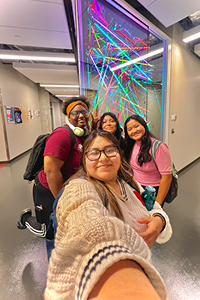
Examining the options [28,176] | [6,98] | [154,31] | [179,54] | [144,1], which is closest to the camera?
[28,176]

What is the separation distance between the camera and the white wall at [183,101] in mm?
3369

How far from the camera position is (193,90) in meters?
4.29

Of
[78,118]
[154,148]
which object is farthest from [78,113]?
[154,148]

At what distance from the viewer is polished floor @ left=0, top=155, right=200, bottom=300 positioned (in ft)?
4.50

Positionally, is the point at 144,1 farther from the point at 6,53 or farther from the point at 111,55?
the point at 6,53

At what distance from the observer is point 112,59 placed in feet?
7.00

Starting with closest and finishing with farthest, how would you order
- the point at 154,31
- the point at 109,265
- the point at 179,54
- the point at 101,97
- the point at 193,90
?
the point at 109,265 < the point at 101,97 < the point at 154,31 < the point at 179,54 < the point at 193,90

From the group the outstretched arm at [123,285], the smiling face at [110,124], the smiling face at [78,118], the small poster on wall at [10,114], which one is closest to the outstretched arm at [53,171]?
the smiling face at [78,118]

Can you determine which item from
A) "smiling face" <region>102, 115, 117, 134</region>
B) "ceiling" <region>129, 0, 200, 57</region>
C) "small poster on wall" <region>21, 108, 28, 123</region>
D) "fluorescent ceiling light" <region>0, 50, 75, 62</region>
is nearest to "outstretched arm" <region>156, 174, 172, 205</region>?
"smiling face" <region>102, 115, 117, 134</region>

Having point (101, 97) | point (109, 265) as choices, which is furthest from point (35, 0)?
point (109, 265)

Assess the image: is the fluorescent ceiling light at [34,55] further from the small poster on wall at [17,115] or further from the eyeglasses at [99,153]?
the eyeglasses at [99,153]

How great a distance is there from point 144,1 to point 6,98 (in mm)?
5591

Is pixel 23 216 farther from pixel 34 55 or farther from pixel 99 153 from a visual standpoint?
pixel 34 55

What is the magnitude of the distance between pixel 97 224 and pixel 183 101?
428 centimetres
